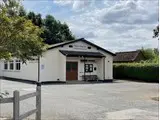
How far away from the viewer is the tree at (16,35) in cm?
766

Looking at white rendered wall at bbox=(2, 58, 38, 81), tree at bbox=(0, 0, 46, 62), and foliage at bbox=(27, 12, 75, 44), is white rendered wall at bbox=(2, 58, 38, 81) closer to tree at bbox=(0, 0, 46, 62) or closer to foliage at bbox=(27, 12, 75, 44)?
foliage at bbox=(27, 12, 75, 44)

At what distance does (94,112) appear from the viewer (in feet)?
39.9

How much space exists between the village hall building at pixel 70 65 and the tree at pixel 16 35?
21442 millimetres

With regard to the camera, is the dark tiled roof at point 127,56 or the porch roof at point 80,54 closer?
the porch roof at point 80,54

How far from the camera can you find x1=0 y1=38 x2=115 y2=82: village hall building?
3161cm

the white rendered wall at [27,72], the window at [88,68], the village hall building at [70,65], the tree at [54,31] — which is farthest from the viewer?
the tree at [54,31]

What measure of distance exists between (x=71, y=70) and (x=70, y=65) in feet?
1.78

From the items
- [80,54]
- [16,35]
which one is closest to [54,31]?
[80,54]

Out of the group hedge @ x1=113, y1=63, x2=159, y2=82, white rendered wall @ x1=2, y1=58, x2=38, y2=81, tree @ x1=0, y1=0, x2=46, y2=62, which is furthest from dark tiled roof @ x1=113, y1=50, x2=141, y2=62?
tree @ x1=0, y1=0, x2=46, y2=62

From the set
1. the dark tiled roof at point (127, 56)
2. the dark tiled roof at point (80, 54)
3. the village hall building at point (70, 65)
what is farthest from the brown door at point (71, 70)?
the dark tiled roof at point (127, 56)

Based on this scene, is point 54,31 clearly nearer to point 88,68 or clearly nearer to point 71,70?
point 88,68

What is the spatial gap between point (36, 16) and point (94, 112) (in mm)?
42325

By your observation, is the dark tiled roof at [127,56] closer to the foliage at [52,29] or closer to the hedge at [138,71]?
the foliage at [52,29]

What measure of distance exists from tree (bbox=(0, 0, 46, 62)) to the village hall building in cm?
2144
